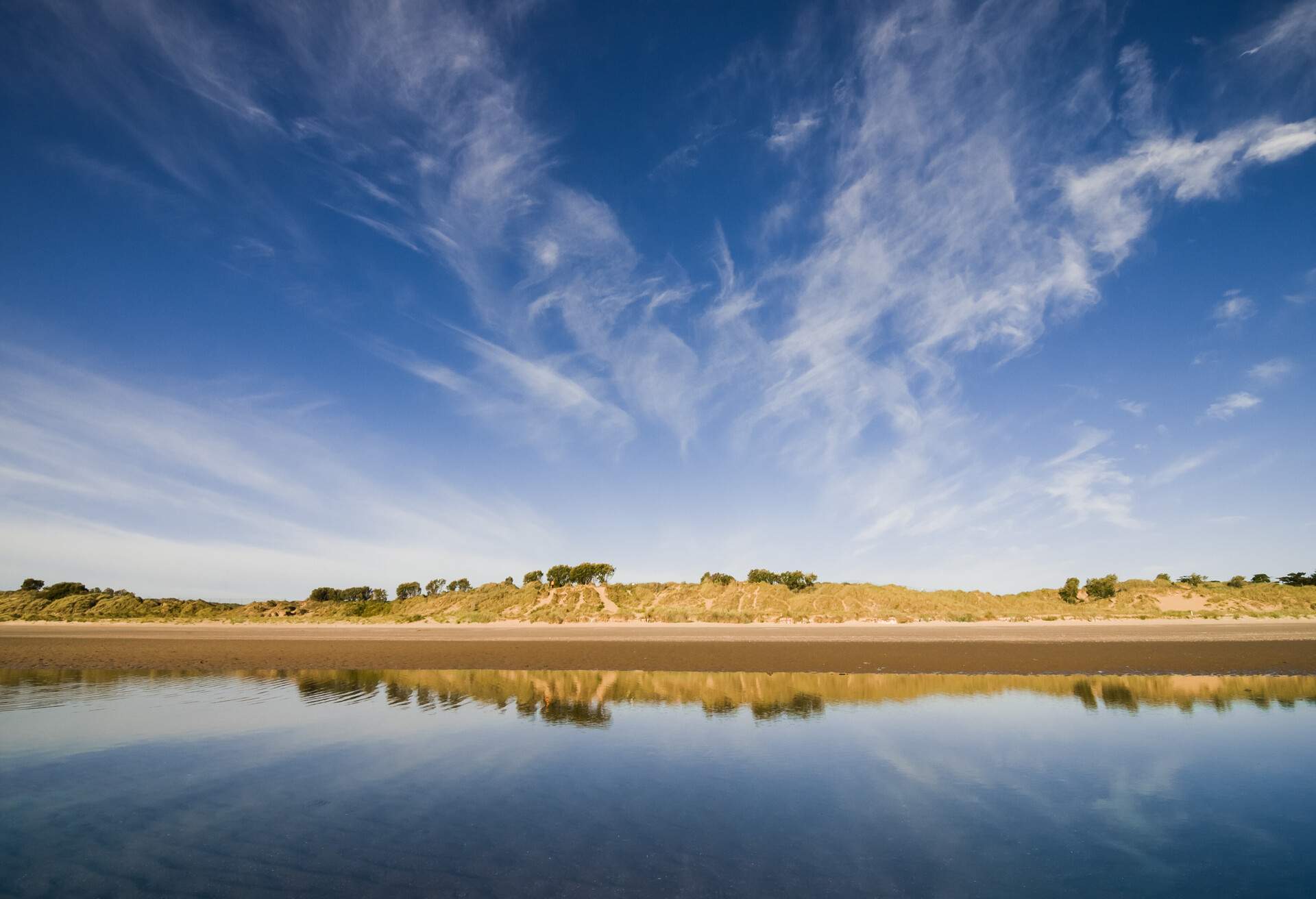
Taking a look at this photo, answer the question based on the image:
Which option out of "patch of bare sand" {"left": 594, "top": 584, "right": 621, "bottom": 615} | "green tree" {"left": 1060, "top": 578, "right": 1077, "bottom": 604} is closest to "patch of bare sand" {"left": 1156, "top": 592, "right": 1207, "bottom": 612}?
"green tree" {"left": 1060, "top": 578, "right": 1077, "bottom": 604}

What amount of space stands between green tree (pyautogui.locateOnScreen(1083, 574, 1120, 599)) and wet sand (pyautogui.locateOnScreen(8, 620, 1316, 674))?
15.9 metres

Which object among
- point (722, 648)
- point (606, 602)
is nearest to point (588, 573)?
point (606, 602)

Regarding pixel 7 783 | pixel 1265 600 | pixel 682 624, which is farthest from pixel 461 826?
pixel 1265 600

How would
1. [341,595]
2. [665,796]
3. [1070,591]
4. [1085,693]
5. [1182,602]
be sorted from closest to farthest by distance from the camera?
[665,796]
[1085,693]
[1182,602]
[1070,591]
[341,595]

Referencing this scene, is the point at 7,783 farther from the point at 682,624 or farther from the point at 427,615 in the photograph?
the point at 427,615

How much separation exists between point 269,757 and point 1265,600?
77.7m

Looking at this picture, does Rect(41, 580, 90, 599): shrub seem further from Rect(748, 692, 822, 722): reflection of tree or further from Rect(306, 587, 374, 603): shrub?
Rect(748, 692, 822, 722): reflection of tree

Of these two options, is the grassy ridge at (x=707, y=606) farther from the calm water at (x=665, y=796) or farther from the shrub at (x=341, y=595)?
the calm water at (x=665, y=796)

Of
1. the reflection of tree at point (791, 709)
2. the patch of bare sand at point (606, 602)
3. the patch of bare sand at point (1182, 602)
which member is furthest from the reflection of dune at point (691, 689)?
the patch of bare sand at point (1182, 602)

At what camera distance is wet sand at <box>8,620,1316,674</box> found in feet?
87.1

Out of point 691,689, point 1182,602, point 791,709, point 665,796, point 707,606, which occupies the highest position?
point 707,606

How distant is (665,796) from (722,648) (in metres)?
25.1

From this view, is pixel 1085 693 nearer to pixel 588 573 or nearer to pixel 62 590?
pixel 588 573

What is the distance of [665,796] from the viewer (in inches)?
393
